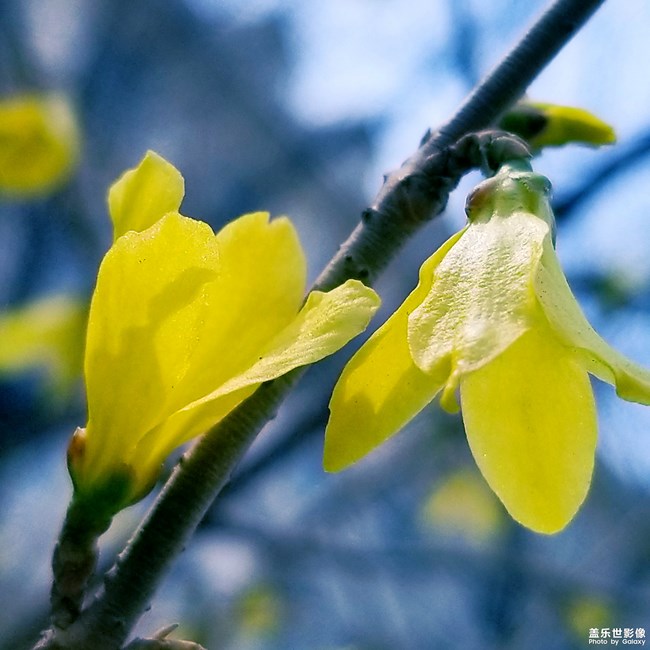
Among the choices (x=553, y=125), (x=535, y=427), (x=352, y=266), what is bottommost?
(x=535, y=427)

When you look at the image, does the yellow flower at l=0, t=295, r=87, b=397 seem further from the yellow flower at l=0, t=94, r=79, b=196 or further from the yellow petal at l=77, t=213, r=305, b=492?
the yellow petal at l=77, t=213, r=305, b=492

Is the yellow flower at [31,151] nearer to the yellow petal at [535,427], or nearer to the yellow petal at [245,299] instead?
the yellow petal at [245,299]

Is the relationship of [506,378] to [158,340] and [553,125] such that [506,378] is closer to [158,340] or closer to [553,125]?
[158,340]

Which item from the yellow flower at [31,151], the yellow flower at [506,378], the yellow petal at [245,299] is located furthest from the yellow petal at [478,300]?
the yellow flower at [31,151]

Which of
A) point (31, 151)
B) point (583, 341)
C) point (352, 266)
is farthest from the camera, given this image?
point (31, 151)

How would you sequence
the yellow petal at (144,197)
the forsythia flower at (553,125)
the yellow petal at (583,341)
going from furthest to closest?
the forsythia flower at (553,125) < the yellow petal at (144,197) < the yellow petal at (583,341)

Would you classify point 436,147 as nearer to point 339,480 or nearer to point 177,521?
Answer: point 177,521

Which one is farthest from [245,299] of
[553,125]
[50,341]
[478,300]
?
[50,341]

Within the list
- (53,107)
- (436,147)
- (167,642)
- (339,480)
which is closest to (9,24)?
(53,107)
